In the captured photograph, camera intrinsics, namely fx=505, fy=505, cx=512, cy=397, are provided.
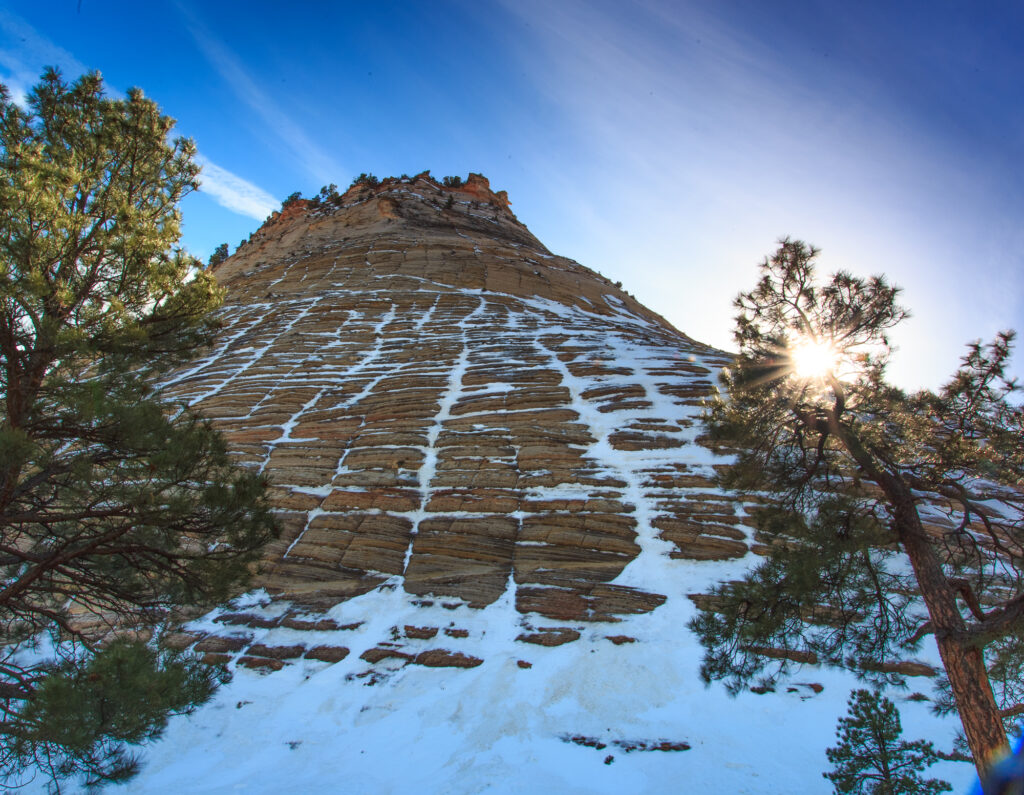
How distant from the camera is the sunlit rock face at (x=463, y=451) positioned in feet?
27.9

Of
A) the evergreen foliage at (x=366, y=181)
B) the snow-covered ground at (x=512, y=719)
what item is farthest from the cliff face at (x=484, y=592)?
the evergreen foliage at (x=366, y=181)

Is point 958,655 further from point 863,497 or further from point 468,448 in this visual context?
point 468,448

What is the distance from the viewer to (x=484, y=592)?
8.22 m

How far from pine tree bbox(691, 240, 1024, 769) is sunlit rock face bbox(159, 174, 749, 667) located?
8.64 ft

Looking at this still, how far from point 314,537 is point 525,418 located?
550 cm

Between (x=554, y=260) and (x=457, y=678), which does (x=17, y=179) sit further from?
(x=554, y=260)

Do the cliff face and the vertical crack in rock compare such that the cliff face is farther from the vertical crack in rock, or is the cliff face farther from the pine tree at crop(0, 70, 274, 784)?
the pine tree at crop(0, 70, 274, 784)

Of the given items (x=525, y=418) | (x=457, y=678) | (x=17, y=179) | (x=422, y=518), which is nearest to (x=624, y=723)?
(x=457, y=678)

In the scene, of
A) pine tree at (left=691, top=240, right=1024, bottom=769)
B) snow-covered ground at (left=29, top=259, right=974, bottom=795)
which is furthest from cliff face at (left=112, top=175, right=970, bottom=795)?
pine tree at (left=691, top=240, right=1024, bottom=769)

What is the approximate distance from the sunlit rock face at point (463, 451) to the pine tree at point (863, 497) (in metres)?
2.63

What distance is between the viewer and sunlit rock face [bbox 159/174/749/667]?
334 inches

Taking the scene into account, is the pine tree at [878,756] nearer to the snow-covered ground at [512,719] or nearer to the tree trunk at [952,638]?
the tree trunk at [952,638]

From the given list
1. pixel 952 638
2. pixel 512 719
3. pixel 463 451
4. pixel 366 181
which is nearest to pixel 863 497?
pixel 952 638

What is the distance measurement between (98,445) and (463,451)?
7.09 meters
